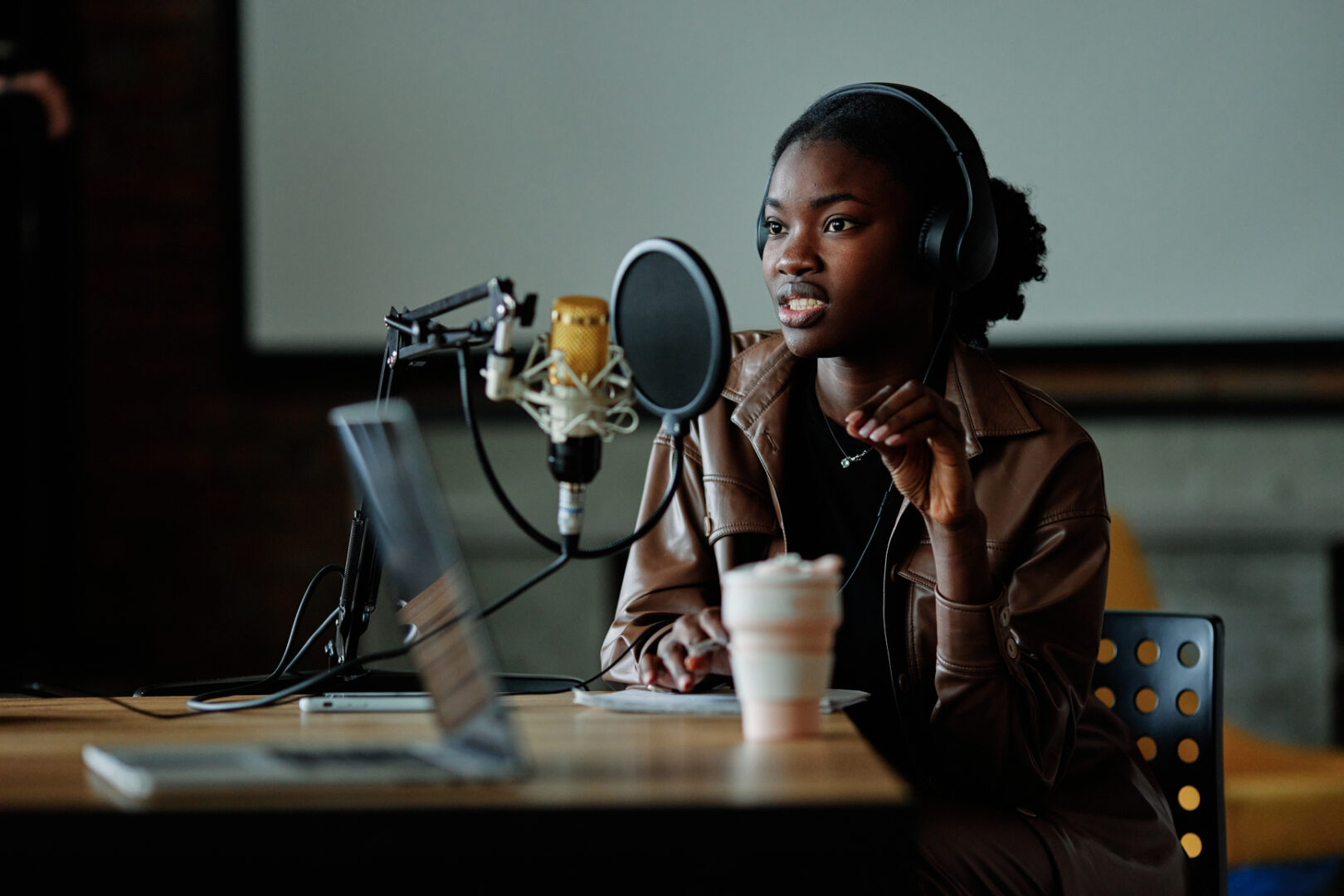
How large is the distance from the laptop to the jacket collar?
548mm

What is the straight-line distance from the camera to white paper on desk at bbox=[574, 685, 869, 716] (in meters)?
0.94

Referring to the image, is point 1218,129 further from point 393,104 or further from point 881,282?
point 881,282

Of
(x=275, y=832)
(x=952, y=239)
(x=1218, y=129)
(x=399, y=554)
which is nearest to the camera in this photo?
(x=275, y=832)

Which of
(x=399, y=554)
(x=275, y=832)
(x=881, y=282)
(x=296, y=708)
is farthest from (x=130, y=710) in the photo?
(x=881, y=282)

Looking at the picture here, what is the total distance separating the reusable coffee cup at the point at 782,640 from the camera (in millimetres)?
772

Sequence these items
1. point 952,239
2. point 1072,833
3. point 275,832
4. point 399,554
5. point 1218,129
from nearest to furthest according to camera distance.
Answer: point 275,832 → point 399,554 → point 1072,833 → point 952,239 → point 1218,129

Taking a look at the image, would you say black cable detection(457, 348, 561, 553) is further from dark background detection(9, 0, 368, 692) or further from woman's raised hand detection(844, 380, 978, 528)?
dark background detection(9, 0, 368, 692)

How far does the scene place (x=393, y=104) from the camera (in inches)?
125

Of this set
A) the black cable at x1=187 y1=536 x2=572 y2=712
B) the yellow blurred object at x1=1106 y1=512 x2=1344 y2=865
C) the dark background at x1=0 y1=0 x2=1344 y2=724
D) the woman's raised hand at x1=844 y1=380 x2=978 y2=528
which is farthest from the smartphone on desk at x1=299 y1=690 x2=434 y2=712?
the dark background at x1=0 y1=0 x2=1344 y2=724

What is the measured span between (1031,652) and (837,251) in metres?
0.43

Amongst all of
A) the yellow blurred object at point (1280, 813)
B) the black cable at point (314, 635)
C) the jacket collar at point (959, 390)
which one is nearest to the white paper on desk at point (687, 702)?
the black cable at point (314, 635)

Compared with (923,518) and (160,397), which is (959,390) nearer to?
(923,518)

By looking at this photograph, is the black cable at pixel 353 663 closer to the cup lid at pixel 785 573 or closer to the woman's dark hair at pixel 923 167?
the cup lid at pixel 785 573

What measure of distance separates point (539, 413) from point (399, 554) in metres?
0.17
